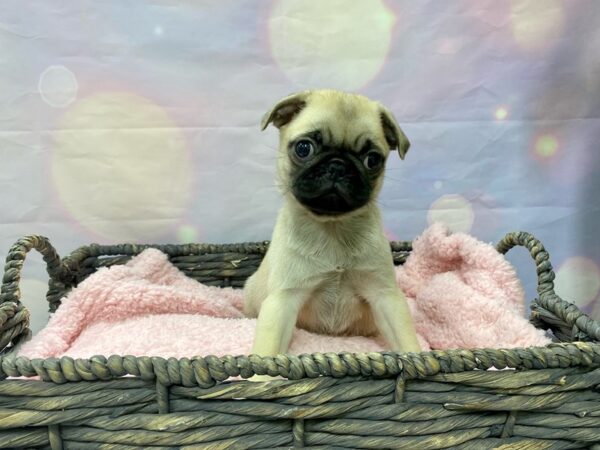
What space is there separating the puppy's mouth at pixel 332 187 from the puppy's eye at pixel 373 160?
9cm

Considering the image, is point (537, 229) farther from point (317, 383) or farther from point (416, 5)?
point (317, 383)

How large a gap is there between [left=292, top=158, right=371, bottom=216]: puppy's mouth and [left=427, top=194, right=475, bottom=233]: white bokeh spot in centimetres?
114

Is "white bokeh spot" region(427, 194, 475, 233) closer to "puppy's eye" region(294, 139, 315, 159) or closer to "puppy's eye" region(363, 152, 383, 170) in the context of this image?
"puppy's eye" region(363, 152, 383, 170)

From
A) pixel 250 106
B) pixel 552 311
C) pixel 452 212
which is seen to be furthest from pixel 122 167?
pixel 552 311

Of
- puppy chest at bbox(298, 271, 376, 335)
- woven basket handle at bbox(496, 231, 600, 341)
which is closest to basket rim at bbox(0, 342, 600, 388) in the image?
woven basket handle at bbox(496, 231, 600, 341)

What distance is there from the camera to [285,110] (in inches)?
72.6

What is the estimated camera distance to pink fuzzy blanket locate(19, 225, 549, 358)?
1.77 m

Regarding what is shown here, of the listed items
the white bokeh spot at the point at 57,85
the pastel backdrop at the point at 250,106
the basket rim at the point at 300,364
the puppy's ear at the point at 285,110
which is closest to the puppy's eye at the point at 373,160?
the puppy's ear at the point at 285,110

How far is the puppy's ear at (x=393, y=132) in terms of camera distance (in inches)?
70.3

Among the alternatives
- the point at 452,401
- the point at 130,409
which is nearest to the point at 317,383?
the point at 452,401

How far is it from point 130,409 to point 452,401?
695 mm

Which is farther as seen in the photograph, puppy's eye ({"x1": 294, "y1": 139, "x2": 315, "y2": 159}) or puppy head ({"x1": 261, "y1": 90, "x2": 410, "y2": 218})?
puppy's eye ({"x1": 294, "y1": 139, "x2": 315, "y2": 159})

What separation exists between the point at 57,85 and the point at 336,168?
1.58m

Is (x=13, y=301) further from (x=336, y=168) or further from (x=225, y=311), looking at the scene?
(x=336, y=168)
